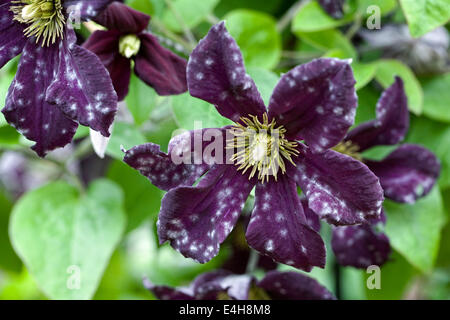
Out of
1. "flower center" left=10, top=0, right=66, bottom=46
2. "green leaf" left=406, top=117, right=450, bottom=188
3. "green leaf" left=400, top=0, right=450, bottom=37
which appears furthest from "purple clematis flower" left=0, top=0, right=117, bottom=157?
"green leaf" left=406, top=117, right=450, bottom=188

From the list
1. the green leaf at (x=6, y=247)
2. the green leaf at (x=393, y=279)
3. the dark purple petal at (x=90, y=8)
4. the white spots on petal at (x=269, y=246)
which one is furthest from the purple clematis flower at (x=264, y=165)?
the green leaf at (x=6, y=247)

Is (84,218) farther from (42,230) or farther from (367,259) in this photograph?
(367,259)

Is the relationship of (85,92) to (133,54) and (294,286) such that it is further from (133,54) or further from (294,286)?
(294,286)

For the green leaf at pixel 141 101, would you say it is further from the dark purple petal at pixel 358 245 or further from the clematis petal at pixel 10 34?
the dark purple petal at pixel 358 245

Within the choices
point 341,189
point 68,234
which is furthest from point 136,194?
point 341,189

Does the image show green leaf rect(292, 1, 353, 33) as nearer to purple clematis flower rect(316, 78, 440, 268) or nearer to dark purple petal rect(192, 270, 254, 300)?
purple clematis flower rect(316, 78, 440, 268)
